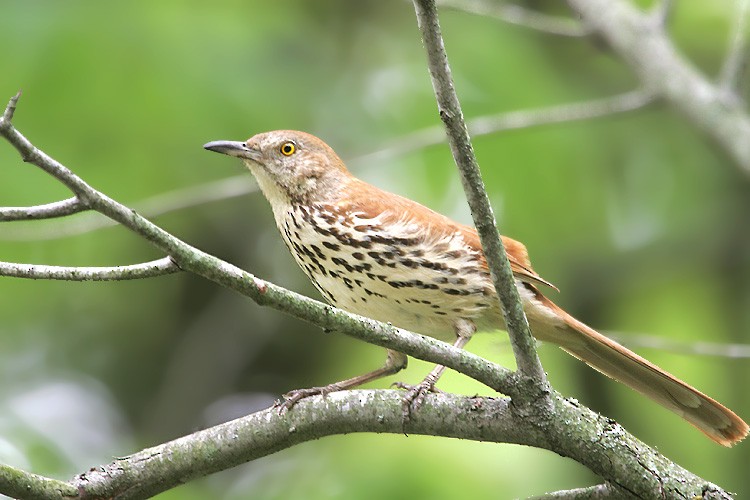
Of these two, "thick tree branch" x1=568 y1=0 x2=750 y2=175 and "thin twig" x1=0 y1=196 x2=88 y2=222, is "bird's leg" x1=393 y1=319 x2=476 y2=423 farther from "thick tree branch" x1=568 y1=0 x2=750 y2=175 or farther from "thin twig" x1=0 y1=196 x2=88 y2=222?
"thick tree branch" x1=568 y1=0 x2=750 y2=175

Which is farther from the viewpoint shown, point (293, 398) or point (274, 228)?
point (274, 228)

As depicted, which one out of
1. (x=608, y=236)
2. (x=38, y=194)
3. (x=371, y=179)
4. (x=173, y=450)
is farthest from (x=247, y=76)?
(x=173, y=450)

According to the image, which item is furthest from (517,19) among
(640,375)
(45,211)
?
(45,211)

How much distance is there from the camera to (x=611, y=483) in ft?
9.14

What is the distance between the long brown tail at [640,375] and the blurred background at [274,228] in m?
0.76

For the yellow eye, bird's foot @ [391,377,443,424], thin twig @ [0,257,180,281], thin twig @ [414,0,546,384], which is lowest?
thin twig @ [0,257,180,281]

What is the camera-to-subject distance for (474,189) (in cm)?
246

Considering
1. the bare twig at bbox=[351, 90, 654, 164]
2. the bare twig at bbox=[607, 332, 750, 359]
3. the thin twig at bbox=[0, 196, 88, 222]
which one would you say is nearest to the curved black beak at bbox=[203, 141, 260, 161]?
the bare twig at bbox=[351, 90, 654, 164]

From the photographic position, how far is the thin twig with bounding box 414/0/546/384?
2.29 meters

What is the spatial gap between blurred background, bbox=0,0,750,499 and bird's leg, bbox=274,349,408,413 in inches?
32.3

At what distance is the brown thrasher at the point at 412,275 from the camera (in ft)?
12.7

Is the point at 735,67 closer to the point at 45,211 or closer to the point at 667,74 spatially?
the point at 667,74

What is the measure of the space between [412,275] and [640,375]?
3.00ft

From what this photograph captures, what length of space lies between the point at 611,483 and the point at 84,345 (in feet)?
14.3
